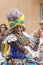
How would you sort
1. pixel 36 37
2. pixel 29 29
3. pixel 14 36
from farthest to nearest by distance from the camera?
pixel 29 29
pixel 36 37
pixel 14 36

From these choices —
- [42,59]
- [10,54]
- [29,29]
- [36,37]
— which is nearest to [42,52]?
[42,59]

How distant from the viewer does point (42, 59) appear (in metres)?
6.57

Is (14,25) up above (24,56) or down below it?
above

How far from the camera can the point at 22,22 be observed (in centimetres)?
648

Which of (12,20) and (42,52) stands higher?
(12,20)

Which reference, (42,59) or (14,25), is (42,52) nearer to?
(42,59)

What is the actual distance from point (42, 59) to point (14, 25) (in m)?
0.81

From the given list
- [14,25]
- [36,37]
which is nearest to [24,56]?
[14,25]

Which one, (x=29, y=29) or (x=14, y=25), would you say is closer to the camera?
(x=14, y=25)

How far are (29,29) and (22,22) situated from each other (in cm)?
662

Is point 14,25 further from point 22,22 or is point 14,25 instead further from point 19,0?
point 19,0

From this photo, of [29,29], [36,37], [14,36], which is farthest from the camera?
[29,29]

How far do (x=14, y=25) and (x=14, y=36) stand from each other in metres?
0.24

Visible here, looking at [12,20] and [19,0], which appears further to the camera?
[19,0]
